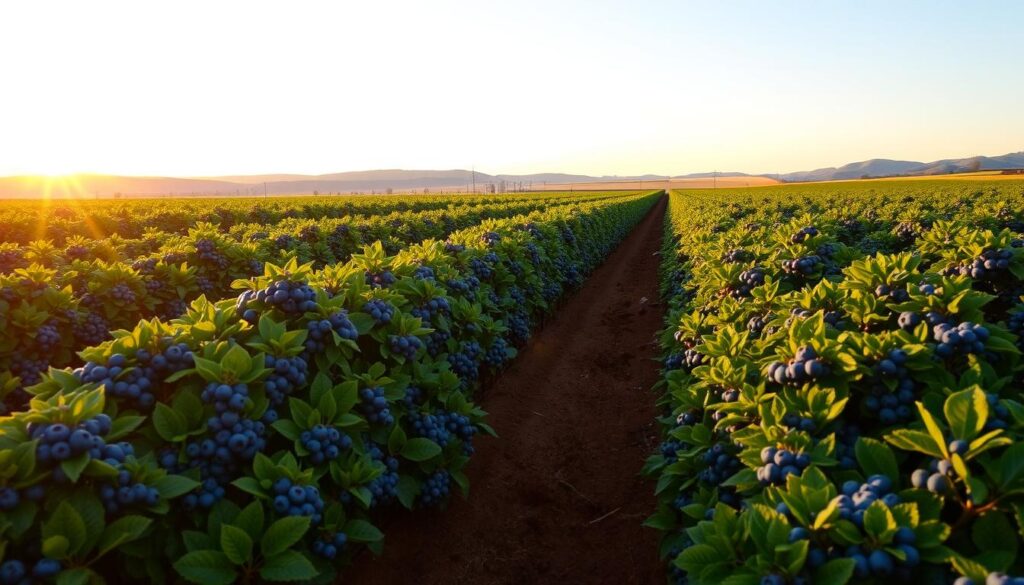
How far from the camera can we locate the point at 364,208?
1128 inches

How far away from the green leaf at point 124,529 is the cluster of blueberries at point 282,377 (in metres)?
0.99

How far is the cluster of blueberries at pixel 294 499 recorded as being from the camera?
9.49 feet

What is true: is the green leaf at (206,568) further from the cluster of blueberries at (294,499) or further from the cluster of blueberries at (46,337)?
the cluster of blueberries at (46,337)

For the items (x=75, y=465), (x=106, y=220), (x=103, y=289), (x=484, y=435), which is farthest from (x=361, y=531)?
(x=106, y=220)

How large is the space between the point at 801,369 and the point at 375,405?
2.79m

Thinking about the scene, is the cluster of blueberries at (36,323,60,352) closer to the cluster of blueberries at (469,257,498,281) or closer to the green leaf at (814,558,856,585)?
the cluster of blueberries at (469,257,498,281)

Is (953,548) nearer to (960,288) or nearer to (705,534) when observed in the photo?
(705,534)

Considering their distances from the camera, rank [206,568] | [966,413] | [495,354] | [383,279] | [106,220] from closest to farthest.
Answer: [966,413] < [206,568] < [383,279] < [495,354] < [106,220]

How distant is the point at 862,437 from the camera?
8.38 ft

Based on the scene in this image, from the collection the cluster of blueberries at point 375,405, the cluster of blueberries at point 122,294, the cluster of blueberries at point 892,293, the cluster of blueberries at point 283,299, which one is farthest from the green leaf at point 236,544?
the cluster of blueberries at point 122,294

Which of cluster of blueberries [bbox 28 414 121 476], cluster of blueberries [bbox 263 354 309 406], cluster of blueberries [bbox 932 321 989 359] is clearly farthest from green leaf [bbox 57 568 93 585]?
cluster of blueberries [bbox 932 321 989 359]

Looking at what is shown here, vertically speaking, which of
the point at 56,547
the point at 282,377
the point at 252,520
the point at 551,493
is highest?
the point at 282,377

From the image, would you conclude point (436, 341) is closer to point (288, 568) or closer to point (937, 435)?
point (288, 568)

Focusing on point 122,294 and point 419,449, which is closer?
point 419,449
